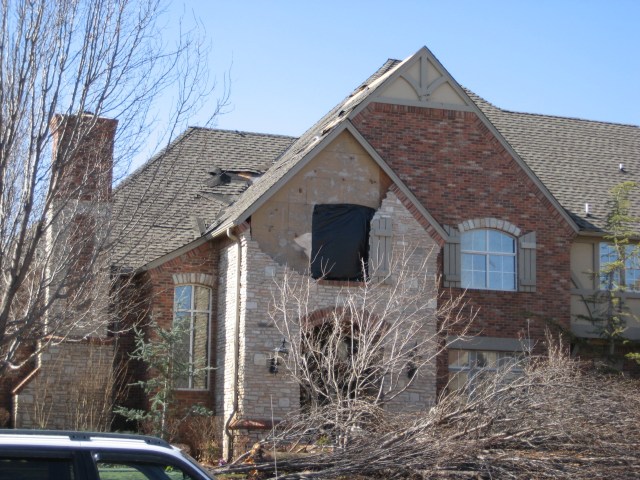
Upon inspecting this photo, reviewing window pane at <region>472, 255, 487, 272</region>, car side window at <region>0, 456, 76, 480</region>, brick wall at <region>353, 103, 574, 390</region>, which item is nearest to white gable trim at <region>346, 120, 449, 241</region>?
brick wall at <region>353, 103, 574, 390</region>

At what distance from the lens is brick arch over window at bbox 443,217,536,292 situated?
74.2ft

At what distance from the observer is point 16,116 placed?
12453 millimetres

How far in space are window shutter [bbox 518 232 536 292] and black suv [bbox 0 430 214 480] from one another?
55.0ft

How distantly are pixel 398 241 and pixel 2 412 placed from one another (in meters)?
9.14

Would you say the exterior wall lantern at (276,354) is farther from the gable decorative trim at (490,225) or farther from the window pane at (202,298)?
the gable decorative trim at (490,225)

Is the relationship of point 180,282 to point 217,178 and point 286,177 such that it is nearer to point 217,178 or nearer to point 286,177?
point 286,177

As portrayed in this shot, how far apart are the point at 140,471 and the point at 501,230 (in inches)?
675

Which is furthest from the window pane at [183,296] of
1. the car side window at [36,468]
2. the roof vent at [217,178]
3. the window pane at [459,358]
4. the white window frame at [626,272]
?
the car side window at [36,468]

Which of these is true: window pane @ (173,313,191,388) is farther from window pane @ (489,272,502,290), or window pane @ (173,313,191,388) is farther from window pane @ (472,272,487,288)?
window pane @ (489,272,502,290)

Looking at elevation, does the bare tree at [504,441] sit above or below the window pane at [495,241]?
below

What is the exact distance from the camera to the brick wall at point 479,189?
74.9 ft

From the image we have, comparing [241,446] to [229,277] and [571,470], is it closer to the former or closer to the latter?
[229,277]

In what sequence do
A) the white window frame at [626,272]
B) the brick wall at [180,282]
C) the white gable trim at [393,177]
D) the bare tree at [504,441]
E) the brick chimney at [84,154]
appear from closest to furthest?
the brick chimney at [84,154] → the bare tree at [504,441] → the white gable trim at [393,177] → the brick wall at [180,282] → the white window frame at [626,272]

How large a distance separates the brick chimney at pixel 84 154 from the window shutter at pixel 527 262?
11.2 m
